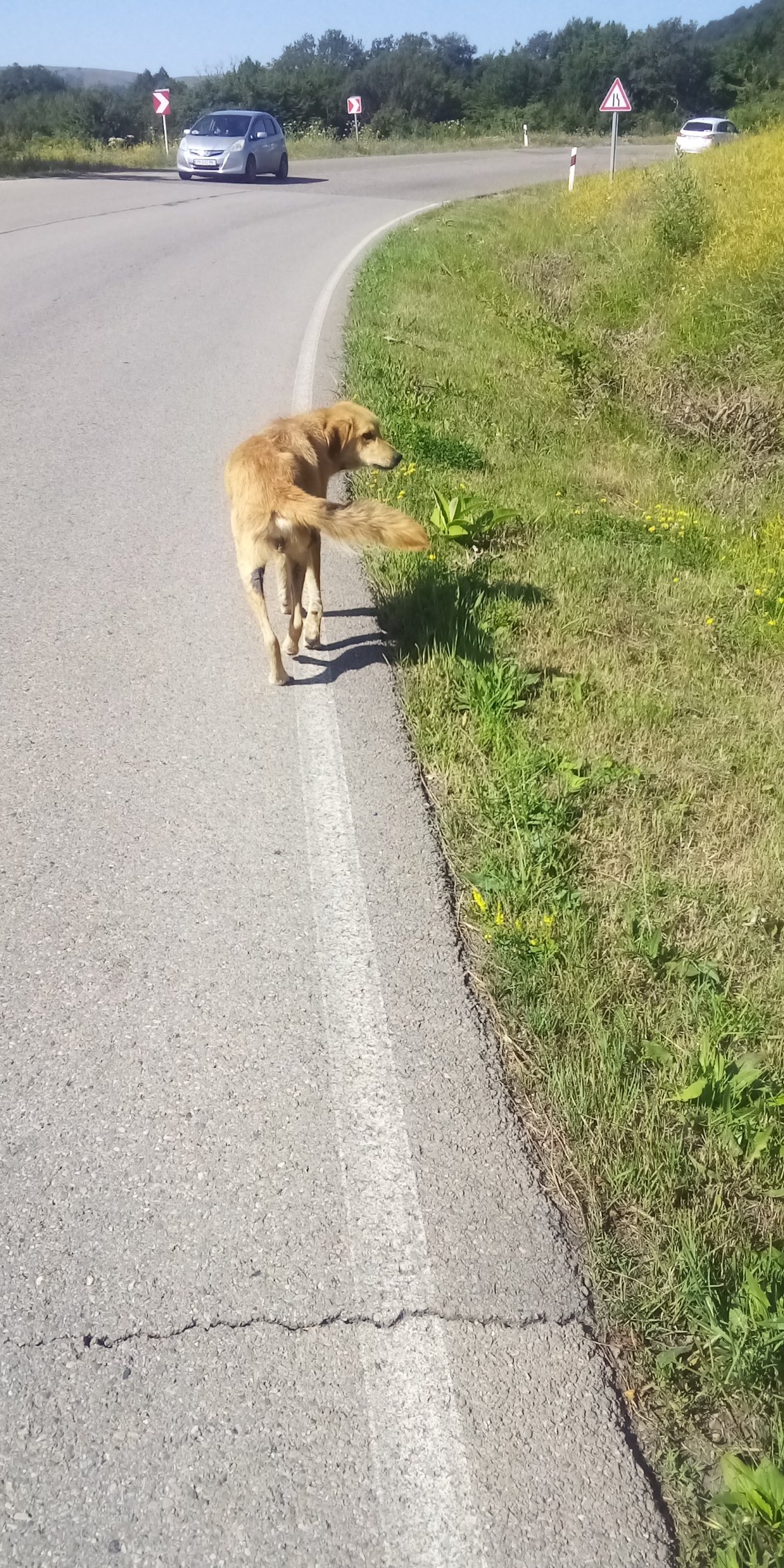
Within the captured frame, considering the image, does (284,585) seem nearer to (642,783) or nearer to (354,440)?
(354,440)

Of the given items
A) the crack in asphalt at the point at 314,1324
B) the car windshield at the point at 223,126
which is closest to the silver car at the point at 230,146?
the car windshield at the point at 223,126

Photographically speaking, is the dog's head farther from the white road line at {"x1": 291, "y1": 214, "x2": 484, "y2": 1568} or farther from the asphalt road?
the white road line at {"x1": 291, "y1": 214, "x2": 484, "y2": 1568}

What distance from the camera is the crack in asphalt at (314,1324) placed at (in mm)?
2043

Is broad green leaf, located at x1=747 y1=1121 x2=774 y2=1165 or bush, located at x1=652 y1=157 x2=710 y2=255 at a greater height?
bush, located at x1=652 y1=157 x2=710 y2=255

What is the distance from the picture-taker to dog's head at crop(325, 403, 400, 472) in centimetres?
525

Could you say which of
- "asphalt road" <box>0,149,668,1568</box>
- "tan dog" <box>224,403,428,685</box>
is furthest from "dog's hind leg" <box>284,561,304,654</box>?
"asphalt road" <box>0,149,668,1568</box>

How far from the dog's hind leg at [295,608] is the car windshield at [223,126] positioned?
26.5m

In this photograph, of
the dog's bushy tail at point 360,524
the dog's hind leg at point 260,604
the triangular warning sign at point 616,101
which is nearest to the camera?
the dog's bushy tail at point 360,524

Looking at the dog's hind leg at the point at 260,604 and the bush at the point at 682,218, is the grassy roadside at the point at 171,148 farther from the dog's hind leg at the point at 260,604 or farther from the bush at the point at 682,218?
the dog's hind leg at the point at 260,604

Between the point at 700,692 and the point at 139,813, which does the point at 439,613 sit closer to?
the point at 700,692

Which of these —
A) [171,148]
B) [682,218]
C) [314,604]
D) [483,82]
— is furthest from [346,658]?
[483,82]

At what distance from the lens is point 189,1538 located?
1743mm

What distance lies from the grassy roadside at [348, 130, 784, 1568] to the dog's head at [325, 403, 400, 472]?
0.57 m

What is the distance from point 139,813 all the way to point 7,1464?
83.4 inches
